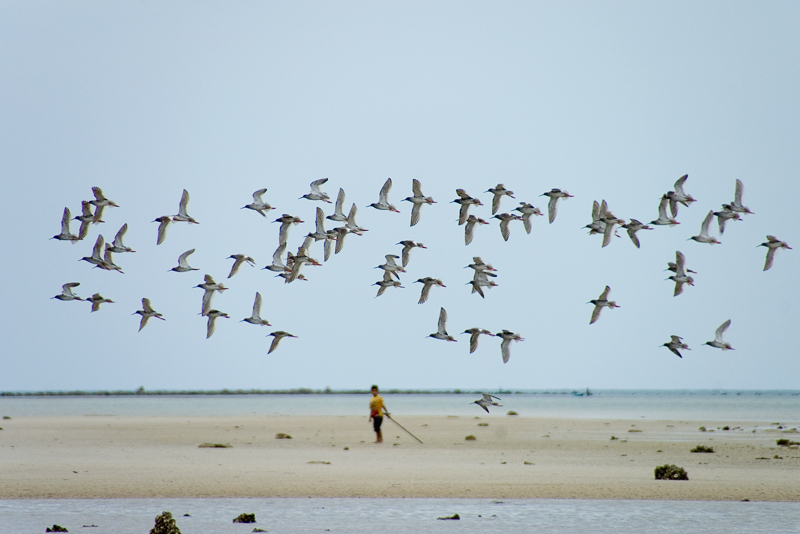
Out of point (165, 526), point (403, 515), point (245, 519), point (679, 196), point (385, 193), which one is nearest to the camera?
point (165, 526)

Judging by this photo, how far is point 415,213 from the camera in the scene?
2825 cm

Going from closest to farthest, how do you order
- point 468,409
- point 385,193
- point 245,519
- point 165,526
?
point 165,526
point 245,519
point 385,193
point 468,409

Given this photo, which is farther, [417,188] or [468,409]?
[468,409]

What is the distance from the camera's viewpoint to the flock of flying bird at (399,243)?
84.0ft

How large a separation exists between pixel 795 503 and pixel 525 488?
23.5ft

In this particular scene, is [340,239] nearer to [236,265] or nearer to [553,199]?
[236,265]

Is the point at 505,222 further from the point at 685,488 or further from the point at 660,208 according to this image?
the point at 685,488

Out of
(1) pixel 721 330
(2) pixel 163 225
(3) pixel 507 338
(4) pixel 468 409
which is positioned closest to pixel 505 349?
(3) pixel 507 338

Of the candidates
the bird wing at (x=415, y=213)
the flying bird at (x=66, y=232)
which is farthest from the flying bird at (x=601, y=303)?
the flying bird at (x=66, y=232)

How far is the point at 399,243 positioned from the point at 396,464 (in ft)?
26.4

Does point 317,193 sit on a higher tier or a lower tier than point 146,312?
higher

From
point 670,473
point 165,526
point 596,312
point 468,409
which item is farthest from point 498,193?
point 468,409

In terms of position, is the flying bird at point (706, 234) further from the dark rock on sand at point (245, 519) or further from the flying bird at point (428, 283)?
the dark rock on sand at point (245, 519)

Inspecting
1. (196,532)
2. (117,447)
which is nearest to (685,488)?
(196,532)
